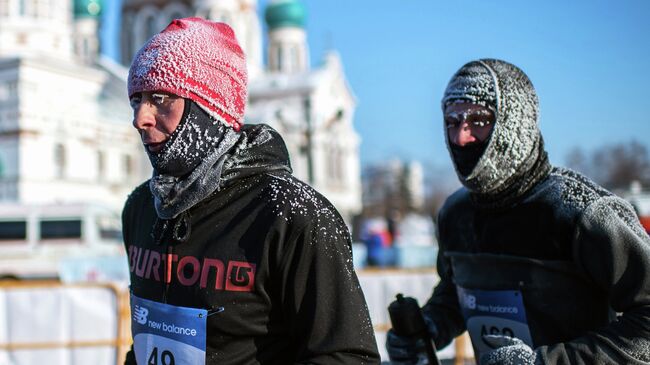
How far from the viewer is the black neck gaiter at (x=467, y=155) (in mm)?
2740

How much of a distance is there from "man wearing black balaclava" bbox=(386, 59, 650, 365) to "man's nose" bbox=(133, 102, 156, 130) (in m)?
1.22

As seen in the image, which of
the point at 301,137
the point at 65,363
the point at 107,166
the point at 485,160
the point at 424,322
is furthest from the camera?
the point at 301,137

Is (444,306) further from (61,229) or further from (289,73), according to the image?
(289,73)

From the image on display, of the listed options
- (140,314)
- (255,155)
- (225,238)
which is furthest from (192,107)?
(140,314)

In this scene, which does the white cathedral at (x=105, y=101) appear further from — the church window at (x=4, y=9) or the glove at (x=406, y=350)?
the glove at (x=406, y=350)

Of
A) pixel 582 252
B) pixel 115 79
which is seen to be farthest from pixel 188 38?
pixel 115 79

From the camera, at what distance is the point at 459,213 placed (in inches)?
121

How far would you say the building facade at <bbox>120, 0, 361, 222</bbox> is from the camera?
44781 mm

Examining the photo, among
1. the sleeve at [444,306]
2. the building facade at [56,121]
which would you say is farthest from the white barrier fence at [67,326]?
the building facade at [56,121]

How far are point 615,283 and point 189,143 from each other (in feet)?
4.65

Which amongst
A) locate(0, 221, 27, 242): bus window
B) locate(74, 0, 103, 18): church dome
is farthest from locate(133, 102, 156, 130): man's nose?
locate(74, 0, 103, 18): church dome

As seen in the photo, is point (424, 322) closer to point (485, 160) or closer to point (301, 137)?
point (485, 160)

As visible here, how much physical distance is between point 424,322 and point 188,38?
58.4 inches

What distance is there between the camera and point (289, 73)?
1902 inches
